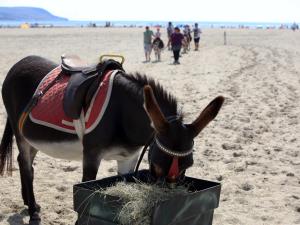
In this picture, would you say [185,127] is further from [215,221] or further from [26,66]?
[26,66]

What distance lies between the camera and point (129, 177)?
3.57m

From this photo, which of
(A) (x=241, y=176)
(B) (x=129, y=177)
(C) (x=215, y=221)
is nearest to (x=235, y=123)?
(A) (x=241, y=176)

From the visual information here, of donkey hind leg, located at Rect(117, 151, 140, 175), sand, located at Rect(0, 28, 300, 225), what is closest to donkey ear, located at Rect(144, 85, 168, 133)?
donkey hind leg, located at Rect(117, 151, 140, 175)

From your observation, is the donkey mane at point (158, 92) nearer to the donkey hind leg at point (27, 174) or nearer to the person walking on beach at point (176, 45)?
the donkey hind leg at point (27, 174)

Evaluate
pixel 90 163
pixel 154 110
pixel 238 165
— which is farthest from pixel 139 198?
pixel 238 165

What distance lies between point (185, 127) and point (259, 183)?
Answer: 133 inches

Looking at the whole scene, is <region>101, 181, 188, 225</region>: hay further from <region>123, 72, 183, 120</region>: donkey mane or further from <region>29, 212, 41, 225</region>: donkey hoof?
<region>29, 212, 41, 225</region>: donkey hoof

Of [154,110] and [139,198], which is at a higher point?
[154,110]

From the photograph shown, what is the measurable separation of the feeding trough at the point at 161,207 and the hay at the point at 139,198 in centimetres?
4

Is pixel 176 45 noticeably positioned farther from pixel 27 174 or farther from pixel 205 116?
pixel 205 116

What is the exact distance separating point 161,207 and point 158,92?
115 centimetres

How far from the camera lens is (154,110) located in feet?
9.74

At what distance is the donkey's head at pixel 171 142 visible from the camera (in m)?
3.00

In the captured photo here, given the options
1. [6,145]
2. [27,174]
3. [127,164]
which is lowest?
[27,174]
